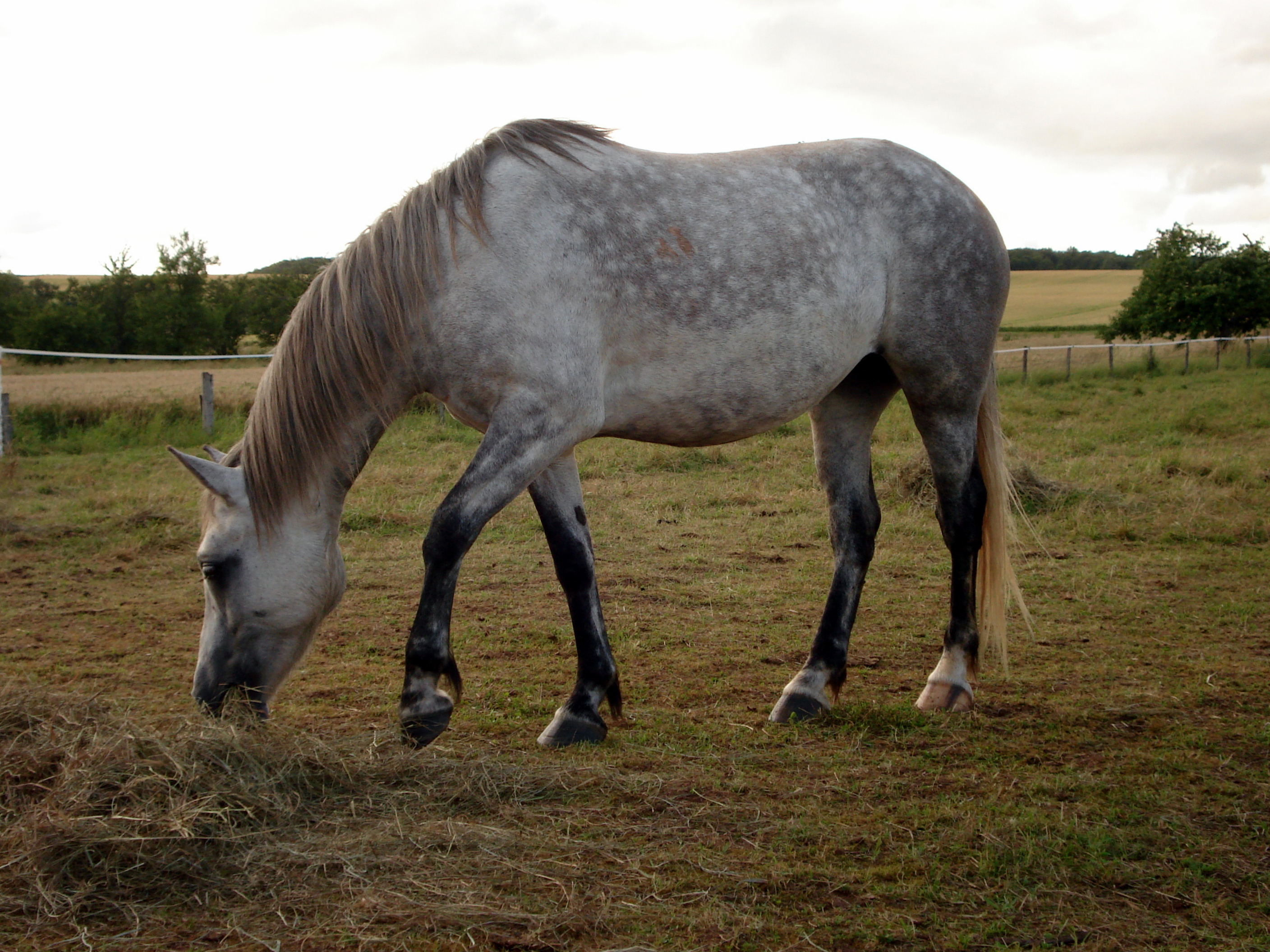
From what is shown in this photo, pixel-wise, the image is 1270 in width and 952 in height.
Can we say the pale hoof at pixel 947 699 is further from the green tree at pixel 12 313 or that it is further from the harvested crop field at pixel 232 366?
the green tree at pixel 12 313

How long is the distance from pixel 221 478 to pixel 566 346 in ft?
4.18

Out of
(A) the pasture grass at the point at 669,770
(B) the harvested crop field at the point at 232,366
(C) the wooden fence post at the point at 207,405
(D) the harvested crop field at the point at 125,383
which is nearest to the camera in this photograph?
(A) the pasture grass at the point at 669,770

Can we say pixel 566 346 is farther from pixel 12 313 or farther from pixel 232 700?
pixel 12 313

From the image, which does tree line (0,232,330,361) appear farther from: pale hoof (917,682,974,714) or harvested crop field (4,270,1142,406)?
pale hoof (917,682,974,714)

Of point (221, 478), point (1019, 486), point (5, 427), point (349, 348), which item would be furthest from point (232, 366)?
point (349, 348)

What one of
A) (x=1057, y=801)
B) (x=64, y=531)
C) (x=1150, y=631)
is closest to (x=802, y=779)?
(x=1057, y=801)

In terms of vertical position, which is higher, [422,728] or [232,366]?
[232,366]

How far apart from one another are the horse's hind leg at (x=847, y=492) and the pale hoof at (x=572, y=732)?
92 centimetres

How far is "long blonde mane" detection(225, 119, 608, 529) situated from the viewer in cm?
330

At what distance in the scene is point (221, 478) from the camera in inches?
132

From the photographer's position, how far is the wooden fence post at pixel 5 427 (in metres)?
11.4

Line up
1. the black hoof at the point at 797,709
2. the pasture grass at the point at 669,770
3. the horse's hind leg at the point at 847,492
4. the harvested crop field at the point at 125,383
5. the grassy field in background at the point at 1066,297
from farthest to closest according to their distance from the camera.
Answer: the grassy field in background at the point at 1066,297 → the harvested crop field at the point at 125,383 → the horse's hind leg at the point at 847,492 → the black hoof at the point at 797,709 → the pasture grass at the point at 669,770

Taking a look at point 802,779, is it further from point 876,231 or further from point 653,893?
point 876,231

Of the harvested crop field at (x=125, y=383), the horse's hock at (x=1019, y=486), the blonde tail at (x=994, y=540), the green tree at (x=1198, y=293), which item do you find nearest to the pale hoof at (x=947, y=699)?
the blonde tail at (x=994, y=540)
